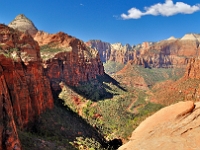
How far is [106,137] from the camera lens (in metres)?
62.8

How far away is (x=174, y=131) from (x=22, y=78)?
32.2 metres

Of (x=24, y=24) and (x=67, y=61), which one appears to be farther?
(x=24, y=24)

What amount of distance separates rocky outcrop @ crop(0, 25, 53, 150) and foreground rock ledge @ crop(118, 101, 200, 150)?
21668 millimetres

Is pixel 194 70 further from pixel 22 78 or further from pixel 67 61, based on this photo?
pixel 22 78

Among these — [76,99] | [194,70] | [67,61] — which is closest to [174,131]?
[76,99]

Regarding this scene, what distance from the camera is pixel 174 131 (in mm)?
25750

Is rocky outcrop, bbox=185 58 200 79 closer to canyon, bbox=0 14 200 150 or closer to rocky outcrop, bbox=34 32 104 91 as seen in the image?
canyon, bbox=0 14 200 150

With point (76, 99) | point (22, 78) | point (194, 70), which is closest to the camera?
point (22, 78)

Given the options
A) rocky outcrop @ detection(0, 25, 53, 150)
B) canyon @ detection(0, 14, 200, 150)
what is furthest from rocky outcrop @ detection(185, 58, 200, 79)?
rocky outcrop @ detection(0, 25, 53, 150)

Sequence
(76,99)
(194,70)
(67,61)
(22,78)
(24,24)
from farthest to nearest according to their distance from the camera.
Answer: (24,24) → (67,61) → (194,70) → (76,99) → (22,78)

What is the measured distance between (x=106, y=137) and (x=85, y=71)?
36838mm

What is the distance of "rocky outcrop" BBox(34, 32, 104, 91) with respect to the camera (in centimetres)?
7938

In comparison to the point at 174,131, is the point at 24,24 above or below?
above

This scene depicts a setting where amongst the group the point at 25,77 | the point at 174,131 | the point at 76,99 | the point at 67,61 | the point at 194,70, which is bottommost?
the point at 76,99
